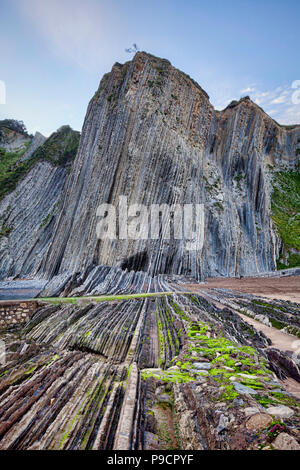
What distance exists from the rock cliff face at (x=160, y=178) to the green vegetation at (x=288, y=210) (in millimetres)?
1390

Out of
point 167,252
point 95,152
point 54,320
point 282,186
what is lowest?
point 54,320

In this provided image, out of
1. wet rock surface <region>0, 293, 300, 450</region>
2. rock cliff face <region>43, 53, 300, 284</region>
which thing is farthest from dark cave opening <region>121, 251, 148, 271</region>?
wet rock surface <region>0, 293, 300, 450</region>

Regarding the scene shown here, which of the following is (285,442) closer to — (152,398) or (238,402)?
(238,402)

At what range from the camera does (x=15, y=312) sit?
425 inches

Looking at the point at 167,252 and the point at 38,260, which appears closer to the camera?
the point at 167,252

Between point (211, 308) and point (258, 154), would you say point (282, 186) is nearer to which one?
point (258, 154)

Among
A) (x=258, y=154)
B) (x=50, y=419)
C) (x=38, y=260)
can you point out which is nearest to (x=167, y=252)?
(x=38, y=260)

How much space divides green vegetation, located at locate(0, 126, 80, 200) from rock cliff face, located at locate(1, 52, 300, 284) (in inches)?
92.4

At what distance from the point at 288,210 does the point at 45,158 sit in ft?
127

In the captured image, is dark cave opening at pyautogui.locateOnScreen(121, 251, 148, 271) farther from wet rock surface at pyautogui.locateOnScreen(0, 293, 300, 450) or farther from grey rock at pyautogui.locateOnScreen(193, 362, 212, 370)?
grey rock at pyautogui.locateOnScreen(193, 362, 212, 370)

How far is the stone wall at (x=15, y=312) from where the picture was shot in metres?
10.5

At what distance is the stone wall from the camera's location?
10.5 m

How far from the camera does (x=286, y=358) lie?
464cm
